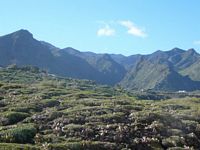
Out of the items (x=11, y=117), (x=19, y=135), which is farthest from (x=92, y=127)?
(x=11, y=117)

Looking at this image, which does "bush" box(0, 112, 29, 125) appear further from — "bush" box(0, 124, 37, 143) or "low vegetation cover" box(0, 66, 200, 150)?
"bush" box(0, 124, 37, 143)

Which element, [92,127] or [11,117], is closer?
[92,127]

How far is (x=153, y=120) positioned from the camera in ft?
132

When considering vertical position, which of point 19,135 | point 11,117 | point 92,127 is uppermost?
point 11,117

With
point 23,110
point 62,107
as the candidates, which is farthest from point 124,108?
point 23,110

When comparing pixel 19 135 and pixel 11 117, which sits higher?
pixel 11 117

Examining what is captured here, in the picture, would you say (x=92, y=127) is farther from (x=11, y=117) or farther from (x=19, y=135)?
(x=11, y=117)

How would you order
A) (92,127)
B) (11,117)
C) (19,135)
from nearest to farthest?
(19,135) < (92,127) < (11,117)

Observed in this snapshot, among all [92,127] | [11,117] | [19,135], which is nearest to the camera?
[19,135]

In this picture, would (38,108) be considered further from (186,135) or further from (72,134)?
(186,135)

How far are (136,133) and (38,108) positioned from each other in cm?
1303

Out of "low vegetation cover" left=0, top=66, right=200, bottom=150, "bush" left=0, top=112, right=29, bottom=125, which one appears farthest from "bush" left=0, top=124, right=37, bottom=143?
"bush" left=0, top=112, right=29, bottom=125

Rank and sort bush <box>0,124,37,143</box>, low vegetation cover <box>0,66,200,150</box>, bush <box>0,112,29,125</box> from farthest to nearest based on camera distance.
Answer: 1. bush <box>0,112,29,125</box>
2. low vegetation cover <box>0,66,200,150</box>
3. bush <box>0,124,37,143</box>

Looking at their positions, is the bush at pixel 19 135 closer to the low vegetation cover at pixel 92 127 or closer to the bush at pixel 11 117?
the low vegetation cover at pixel 92 127
